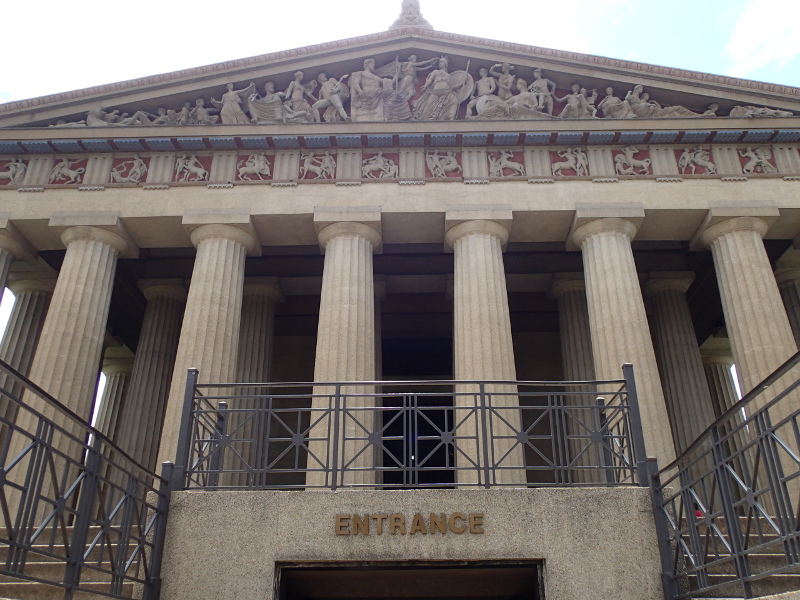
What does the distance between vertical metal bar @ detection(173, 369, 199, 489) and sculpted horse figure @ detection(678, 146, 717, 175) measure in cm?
1315

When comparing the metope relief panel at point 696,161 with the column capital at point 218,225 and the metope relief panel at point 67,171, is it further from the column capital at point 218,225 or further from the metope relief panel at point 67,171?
the metope relief panel at point 67,171

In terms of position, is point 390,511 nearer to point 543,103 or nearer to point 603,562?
point 603,562

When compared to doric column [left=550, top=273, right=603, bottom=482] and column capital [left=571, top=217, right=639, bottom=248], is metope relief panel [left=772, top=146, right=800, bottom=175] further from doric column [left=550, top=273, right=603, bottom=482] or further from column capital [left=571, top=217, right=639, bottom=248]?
doric column [left=550, top=273, right=603, bottom=482]

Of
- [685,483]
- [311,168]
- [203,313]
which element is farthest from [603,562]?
[311,168]

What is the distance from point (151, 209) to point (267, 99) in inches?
156

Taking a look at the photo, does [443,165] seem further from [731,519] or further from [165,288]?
[731,519]

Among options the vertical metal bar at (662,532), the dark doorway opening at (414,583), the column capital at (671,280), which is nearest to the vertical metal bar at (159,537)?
the dark doorway opening at (414,583)

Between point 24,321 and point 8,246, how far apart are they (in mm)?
2967

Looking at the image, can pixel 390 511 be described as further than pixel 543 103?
No

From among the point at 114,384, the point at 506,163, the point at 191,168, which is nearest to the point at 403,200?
the point at 506,163

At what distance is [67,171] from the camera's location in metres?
18.0

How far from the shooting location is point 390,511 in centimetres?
833

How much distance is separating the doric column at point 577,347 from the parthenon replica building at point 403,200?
76 mm

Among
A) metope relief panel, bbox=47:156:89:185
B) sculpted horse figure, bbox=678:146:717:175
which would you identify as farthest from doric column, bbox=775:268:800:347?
metope relief panel, bbox=47:156:89:185
